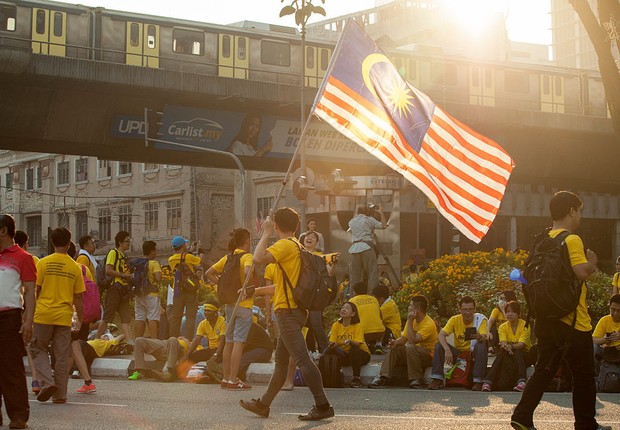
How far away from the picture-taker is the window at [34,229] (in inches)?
3161

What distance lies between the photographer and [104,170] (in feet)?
243

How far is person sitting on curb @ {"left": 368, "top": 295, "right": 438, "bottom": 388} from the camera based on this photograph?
13.3 m

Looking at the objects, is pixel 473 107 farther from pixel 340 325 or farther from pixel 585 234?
pixel 340 325

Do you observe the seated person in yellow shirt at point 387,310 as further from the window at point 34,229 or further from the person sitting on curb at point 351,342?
the window at point 34,229

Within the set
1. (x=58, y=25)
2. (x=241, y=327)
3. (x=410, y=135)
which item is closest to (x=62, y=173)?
(x=58, y=25)

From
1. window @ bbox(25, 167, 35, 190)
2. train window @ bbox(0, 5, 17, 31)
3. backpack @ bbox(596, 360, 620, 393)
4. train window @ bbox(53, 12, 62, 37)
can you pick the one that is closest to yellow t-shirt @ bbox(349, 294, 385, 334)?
backpack @ bbox(596, 360, 620, 393)

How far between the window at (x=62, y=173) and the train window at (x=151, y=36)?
37708 millimetres

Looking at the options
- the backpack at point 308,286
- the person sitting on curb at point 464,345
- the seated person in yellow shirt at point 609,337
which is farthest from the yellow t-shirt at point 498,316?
the backpack at point 308,286

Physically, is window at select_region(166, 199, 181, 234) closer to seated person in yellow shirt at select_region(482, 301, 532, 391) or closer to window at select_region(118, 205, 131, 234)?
window at select_region(118, 205, 131, 234)

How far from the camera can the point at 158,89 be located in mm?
36938

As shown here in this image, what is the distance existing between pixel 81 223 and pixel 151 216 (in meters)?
9.04

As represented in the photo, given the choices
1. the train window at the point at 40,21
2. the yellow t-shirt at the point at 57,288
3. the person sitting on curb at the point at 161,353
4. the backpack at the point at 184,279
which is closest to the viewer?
the yellow t-shirt at the point at 57,288

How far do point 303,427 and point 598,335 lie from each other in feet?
18.1

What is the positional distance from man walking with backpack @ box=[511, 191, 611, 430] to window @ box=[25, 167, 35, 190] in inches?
3046
